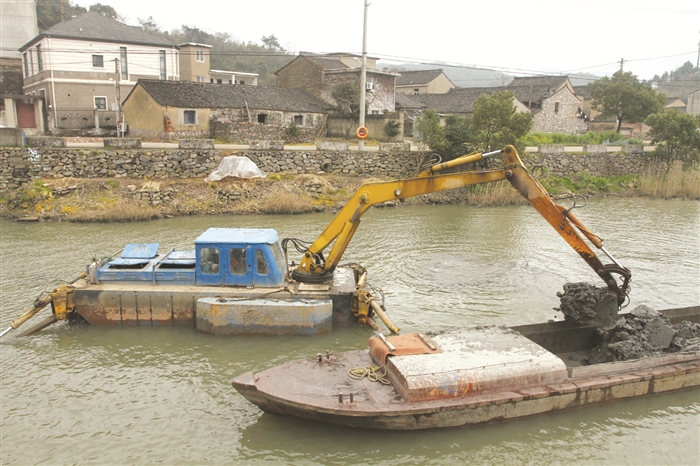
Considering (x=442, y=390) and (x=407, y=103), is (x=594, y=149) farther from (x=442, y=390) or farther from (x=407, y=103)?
(x=442, y=390)

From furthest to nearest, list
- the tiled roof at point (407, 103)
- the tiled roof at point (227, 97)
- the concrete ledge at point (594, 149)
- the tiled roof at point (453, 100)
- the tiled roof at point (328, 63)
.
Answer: the tiled roof at point (453, 100)
the tiled roof at point (407, 103)
the tiled roof at point (328, 63)
the concrete ledge at point (594, 149)
the tiled roof at point (227, 97)

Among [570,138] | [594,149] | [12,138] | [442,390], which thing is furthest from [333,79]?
[442,390]

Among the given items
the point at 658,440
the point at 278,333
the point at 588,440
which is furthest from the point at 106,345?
the point at 658,440

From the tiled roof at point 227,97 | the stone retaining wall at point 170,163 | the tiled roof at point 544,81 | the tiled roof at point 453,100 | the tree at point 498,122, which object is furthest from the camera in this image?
the tiled roof at point 544,81

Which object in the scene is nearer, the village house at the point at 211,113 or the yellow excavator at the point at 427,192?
the yellow excavator at the point at 427,192

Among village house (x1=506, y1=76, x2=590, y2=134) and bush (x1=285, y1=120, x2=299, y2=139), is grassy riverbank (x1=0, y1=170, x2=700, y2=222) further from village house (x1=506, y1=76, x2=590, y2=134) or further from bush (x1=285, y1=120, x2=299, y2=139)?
village house (x1=506, y1=76, x2=590, y2=134)

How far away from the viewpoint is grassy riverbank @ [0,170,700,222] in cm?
2272

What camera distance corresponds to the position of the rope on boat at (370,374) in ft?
27.1

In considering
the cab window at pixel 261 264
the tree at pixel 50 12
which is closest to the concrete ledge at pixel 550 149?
the cab window at pixel 261 264

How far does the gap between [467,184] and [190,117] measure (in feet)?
82.0

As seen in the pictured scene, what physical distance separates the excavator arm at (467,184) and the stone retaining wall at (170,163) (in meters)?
15.4

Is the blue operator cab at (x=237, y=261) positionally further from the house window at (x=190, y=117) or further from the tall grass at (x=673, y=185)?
the tall grass at (x=673, y=185)

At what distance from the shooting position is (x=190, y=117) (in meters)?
32.2

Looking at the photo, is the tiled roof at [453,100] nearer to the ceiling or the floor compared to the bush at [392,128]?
nearer to the ceiling
